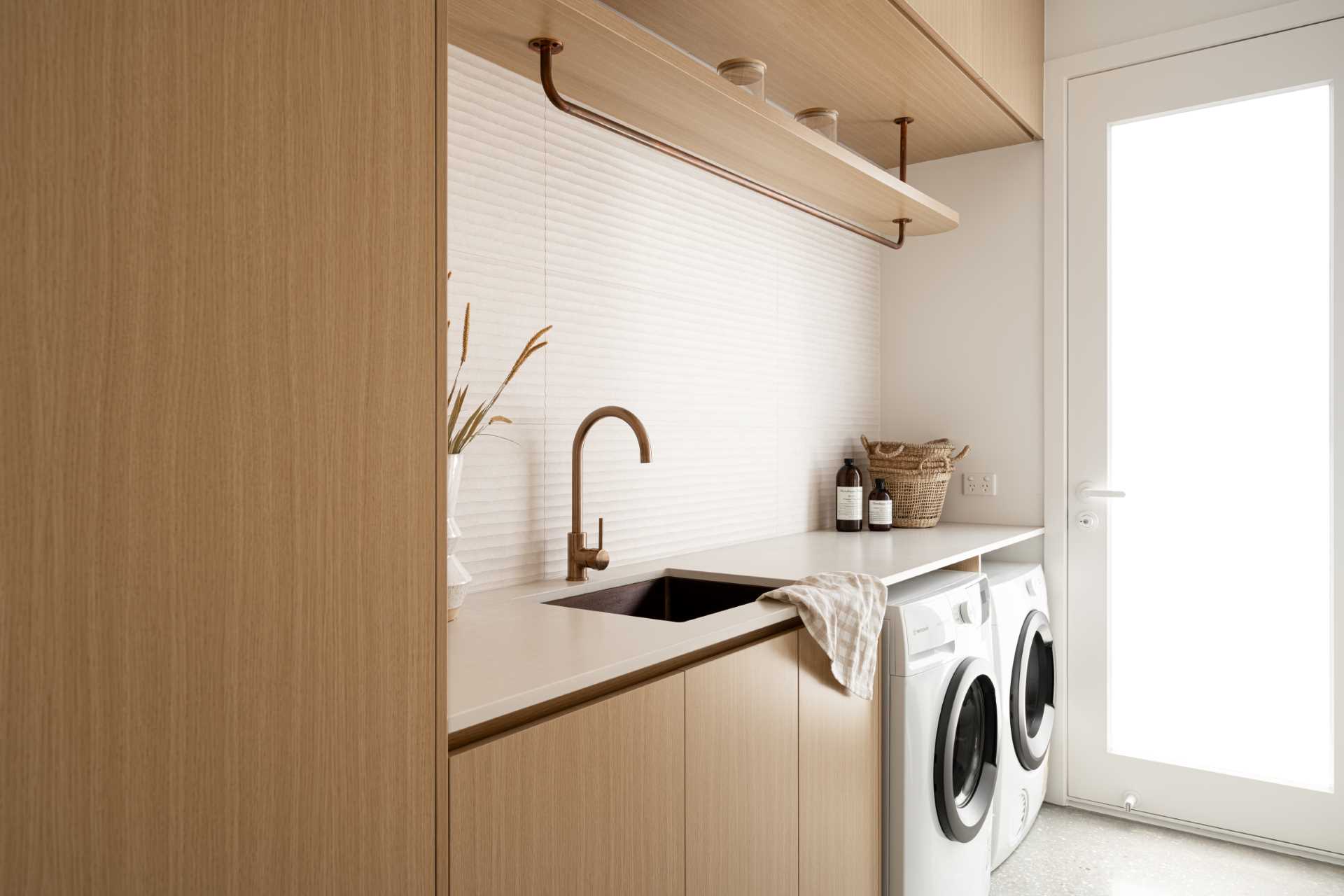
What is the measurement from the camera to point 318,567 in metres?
0.79

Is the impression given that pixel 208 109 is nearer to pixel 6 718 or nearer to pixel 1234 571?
pixel 6 718

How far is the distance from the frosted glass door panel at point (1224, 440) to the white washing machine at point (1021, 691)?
0.24 m

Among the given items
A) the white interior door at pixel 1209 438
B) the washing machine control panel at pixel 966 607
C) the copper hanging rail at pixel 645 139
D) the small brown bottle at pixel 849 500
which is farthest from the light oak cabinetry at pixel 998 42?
the washing machine control panel at pixel 966 607

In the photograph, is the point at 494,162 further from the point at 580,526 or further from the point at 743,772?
the point at 743,772

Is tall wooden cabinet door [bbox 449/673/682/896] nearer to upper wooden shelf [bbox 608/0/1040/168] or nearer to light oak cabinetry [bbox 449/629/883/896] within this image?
light oak cabinetry [bbox 449/629/883/896]

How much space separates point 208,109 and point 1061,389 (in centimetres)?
267

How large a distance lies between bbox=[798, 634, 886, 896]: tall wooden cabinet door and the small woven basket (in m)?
1.06

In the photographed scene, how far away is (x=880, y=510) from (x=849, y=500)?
3.9 inches

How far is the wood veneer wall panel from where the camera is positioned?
0.60m

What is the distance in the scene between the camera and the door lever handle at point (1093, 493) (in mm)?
2695

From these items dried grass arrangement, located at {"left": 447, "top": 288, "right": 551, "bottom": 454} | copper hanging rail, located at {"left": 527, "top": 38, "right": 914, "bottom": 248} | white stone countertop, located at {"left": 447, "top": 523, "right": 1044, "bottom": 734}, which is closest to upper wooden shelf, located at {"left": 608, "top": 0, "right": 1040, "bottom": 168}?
copper hanging rail, located at {"left": 527, "top": 38, "right": 914, "bottom": 248}

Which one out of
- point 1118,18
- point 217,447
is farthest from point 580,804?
point 1118,18

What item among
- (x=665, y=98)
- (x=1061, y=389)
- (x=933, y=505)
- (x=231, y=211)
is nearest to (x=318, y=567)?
(x=231, y=211)

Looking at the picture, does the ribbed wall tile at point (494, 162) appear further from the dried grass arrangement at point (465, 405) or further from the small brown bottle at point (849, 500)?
the small brown bottle at point (849, 500)
